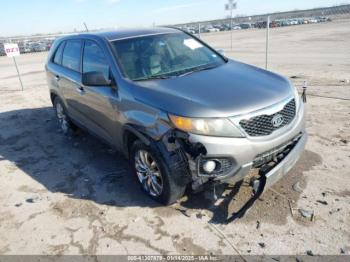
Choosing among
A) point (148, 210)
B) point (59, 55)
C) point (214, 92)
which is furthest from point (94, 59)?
point (148, 210)

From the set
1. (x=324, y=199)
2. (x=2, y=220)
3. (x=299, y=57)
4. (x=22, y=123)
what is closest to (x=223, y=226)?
(x=324, y=199)

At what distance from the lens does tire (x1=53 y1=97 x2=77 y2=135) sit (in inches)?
239

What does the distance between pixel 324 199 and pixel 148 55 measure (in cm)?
263

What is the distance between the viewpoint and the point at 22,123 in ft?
24.8

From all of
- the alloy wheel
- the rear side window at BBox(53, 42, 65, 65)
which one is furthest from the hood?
the rear side window at BBox(53, 42, 65, 65)

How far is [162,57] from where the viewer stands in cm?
419

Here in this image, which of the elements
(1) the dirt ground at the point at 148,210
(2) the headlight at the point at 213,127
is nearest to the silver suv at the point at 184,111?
(2) the headlight at the point at 213,127

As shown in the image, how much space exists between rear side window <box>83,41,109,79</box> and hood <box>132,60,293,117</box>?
2.33 feet

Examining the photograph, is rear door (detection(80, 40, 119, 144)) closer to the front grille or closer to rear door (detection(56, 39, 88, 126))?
rear door (detection(56, 39, 88, 126))

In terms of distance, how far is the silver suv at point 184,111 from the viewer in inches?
121

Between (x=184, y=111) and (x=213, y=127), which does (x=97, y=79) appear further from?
(x=213, y=127)

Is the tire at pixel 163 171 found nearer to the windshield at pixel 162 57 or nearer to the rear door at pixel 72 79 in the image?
the windshield at pixel 162 57

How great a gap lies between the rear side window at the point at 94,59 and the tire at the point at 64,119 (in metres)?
1.53

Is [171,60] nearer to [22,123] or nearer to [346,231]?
[346,231]
